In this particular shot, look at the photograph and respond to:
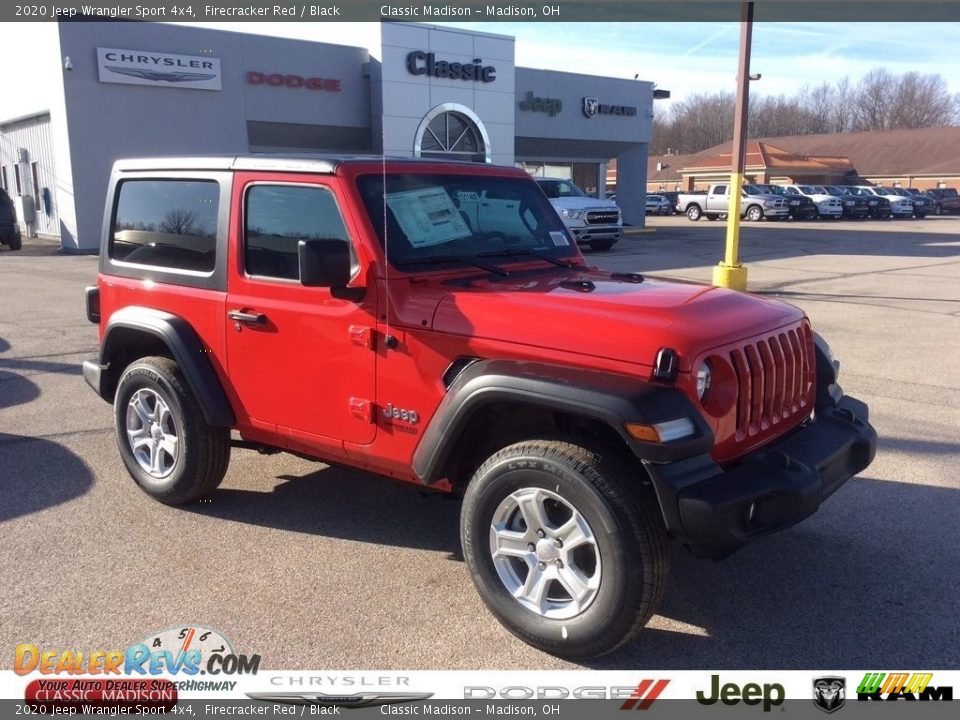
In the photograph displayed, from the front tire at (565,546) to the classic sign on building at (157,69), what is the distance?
22194 mm

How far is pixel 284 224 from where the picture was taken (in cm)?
425

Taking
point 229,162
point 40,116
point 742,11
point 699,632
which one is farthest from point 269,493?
point 40,116

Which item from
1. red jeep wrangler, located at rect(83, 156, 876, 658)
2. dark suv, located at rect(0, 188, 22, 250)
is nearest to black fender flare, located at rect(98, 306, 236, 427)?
red jeep wrangler, located at rect(83, 156, 876, 658)

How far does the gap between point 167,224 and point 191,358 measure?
0.85m

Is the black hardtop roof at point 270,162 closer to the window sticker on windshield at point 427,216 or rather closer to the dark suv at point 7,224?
the window sticker on windshield at point 427,216

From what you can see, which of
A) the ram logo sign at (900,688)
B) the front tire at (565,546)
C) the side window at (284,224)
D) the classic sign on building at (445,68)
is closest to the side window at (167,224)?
the side window at (284,224)

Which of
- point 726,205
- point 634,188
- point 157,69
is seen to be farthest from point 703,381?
point 726,205

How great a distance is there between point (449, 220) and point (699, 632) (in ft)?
7.44

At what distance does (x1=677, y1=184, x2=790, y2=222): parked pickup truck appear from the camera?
1512 inches

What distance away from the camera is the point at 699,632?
3.57 metres

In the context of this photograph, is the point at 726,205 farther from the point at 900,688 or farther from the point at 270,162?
the point at 900,688

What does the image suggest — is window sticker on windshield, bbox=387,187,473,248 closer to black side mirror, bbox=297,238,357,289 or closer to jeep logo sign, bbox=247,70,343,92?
black side mirror, bbox=297,238,357,289

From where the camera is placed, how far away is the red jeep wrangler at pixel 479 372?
3184 millimetres

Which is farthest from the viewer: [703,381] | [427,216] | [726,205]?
[726,205]
